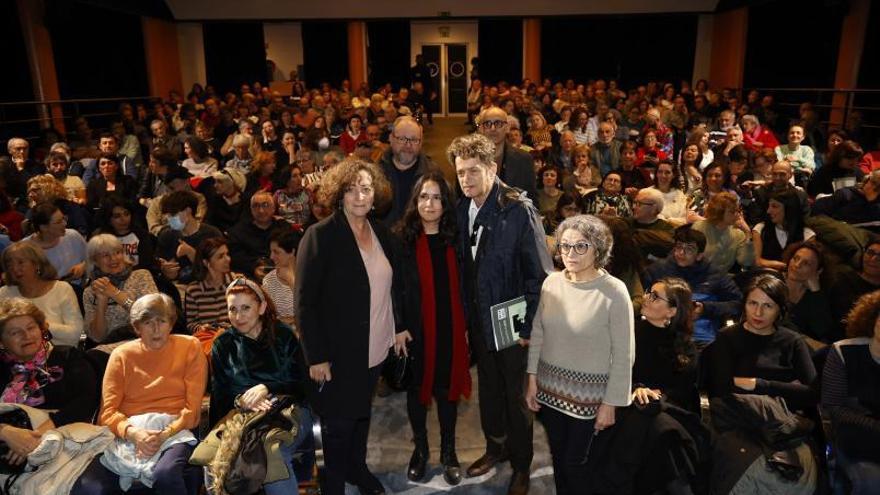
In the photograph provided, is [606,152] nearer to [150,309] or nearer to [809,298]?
[809,298]

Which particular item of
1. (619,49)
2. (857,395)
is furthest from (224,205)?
(619,49)

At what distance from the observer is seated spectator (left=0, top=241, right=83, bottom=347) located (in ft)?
9.88

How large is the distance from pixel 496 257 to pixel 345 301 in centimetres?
60

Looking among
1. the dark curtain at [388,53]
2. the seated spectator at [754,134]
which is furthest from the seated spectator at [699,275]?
the dark curtain at [388,53]

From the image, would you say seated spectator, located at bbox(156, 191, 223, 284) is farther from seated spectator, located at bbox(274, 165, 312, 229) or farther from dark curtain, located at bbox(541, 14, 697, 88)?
dark curtain, located at bbox(541, 14, 697, 88)

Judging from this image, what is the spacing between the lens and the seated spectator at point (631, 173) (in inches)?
214

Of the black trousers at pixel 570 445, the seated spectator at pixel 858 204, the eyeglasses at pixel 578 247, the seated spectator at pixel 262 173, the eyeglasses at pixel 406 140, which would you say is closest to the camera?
the eyeglasses at pixel 578 247

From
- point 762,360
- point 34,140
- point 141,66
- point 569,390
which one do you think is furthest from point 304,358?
point 141,66

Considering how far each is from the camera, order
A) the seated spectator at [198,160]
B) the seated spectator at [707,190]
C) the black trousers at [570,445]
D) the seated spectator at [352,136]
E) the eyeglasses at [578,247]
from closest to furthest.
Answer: the eyeglasses at [578,247]
the black trousers at [570,445]
the seated spectator at [707,190]
the seated spectator at [198,160]
the seated spectator at [352,136]

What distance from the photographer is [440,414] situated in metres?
2.66

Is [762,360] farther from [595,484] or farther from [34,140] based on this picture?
[34,140]

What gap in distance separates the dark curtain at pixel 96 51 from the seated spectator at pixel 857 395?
1127 cm

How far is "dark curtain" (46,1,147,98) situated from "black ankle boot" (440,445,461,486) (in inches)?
405

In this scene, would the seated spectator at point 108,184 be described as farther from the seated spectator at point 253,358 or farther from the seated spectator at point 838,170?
the seated spectator at point 838,170
